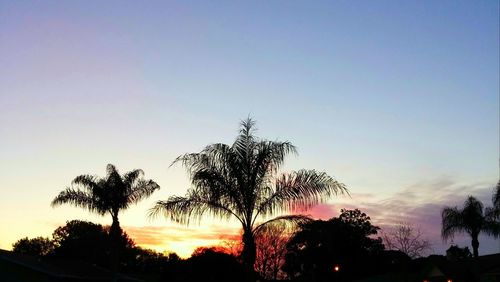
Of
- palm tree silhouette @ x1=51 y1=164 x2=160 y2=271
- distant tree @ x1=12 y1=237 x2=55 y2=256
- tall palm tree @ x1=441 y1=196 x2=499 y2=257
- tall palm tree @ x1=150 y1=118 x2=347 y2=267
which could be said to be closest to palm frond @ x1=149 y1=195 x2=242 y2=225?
tall palm tree @ x1=150 y1=118 x2=347 y2=267

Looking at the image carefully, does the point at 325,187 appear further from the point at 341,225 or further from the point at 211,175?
the point at 341,225

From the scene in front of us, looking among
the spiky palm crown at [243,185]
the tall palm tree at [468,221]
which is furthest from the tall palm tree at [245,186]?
the tall palm tree at [468,221]

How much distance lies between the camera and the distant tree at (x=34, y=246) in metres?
79.5

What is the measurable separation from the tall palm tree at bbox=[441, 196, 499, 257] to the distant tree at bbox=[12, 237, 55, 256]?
176ft

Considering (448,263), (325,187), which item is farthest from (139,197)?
(448,263)

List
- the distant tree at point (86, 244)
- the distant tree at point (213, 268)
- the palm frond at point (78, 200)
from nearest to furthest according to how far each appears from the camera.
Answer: the distant tree at point (213, 268) < the palm frond at point (78, 200) < the distant tree at point (86, 244)

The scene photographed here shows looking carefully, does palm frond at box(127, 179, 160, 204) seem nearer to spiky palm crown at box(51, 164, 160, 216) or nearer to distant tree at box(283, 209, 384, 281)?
spiky palm crown at box(51, 164, 160, 216)

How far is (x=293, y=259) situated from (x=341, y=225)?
22.8 ft

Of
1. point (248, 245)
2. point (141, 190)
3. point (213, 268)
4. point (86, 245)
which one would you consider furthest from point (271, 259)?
point (248, 245)

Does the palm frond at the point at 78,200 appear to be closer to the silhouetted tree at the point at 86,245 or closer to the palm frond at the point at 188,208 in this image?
the palm frond at the point at 188,208

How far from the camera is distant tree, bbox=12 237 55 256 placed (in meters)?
79.5

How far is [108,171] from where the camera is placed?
33.6m

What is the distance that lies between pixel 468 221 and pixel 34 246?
193ft

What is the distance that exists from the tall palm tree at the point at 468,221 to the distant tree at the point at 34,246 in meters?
53.7
